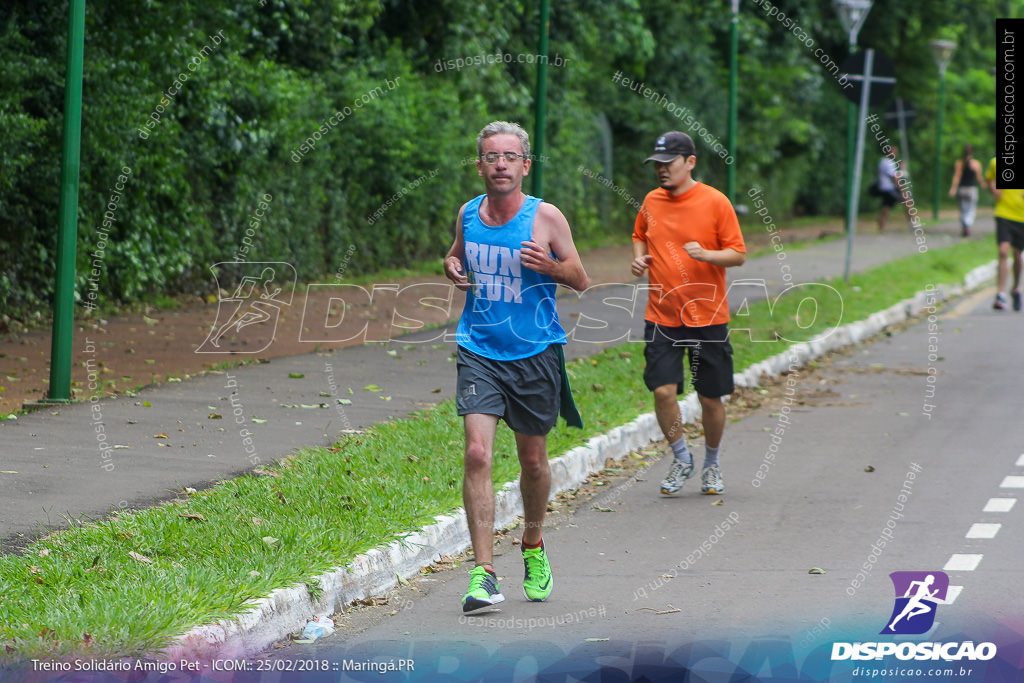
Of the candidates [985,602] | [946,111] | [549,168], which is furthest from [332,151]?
[946,111]

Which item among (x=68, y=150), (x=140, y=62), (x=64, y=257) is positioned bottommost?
(x=64, y=257)

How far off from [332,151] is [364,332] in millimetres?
4028

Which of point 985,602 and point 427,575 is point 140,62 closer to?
point 427,575

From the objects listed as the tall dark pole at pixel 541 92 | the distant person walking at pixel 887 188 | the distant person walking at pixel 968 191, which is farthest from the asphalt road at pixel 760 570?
the distant person walking at pixel 968 191

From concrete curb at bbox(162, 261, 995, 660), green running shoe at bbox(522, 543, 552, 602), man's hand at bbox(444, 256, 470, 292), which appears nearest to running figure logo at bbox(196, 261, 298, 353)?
concrete curb at bbox(162, 261, 995, 660)

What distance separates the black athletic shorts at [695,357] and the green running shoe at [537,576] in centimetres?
202

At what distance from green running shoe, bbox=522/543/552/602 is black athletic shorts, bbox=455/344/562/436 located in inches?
19.2

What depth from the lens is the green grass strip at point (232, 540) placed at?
448 cm

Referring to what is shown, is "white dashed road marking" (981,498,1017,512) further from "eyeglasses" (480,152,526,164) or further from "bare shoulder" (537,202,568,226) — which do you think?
"eyeglasses" (480,152,526,164)

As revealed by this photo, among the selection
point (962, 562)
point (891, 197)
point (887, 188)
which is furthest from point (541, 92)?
point (887, 188)

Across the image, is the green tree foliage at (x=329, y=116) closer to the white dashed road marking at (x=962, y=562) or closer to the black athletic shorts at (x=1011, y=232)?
the black athletic shorts at (x=1011, y=232)

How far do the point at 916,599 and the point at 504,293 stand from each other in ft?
6.47

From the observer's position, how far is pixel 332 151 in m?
16.0

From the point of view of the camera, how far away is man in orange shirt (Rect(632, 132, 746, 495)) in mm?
7227
